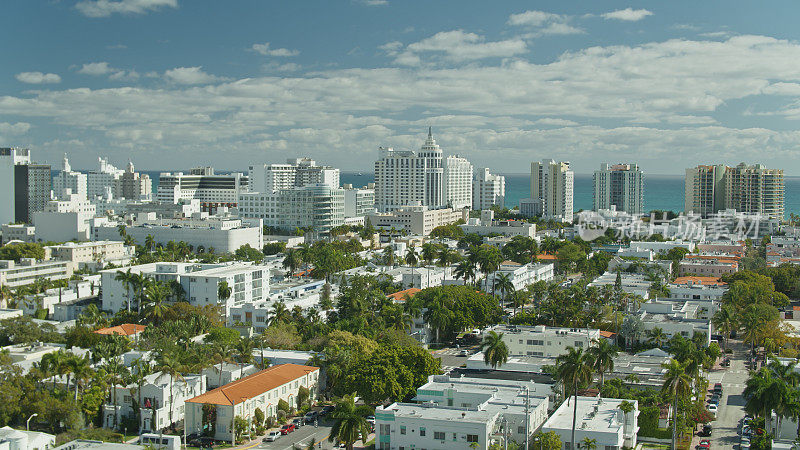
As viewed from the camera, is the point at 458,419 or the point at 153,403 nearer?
the point at 458,419

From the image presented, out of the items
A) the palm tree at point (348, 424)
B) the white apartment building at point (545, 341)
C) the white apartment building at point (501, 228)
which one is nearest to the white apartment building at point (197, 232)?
the white apartment building at point (501, 228)

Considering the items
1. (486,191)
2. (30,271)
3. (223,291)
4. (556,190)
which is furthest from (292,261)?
(486,191)

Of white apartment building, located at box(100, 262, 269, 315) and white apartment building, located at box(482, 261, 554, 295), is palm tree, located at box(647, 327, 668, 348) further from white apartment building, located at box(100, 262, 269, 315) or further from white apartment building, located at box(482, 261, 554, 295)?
white apartment building, located at box(100, 262, 269, 315)

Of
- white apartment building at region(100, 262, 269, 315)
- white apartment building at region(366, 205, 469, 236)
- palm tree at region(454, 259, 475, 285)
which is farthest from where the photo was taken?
white apartment building at region(366, 205, 469, 236)

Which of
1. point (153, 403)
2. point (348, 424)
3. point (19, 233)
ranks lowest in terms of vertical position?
point (153, 403)

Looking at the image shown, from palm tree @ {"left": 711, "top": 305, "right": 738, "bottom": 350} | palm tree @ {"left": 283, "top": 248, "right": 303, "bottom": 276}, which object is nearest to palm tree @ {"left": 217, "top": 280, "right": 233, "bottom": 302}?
palm tree @ {"left": 283, "top": 248, "right": 303, "bottom": 276}

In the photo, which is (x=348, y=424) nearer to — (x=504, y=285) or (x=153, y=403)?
(x=153, y=403)
